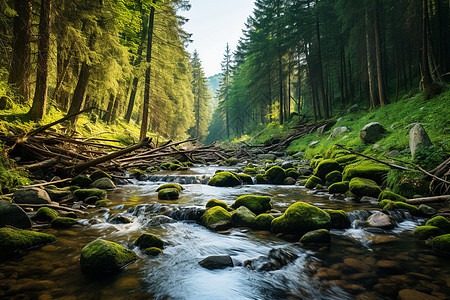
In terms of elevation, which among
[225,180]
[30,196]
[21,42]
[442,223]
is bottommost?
[442,223]

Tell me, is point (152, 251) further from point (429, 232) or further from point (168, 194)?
point (429, 232)

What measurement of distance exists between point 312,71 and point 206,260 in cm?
2428

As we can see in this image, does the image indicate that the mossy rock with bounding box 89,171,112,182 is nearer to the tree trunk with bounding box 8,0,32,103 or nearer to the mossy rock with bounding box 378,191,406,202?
the tree trunk with bounding box 8,0,32,103

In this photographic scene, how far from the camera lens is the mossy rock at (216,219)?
4266 mm

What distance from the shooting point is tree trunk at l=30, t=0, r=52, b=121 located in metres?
8.16

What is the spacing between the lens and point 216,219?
437 centimetres

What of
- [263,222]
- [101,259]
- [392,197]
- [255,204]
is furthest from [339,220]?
[101,259]

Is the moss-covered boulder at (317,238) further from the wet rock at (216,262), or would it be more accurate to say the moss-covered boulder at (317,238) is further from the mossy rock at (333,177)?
the mossy rock at (333,177)

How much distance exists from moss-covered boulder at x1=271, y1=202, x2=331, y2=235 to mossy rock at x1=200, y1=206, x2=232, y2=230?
945mm

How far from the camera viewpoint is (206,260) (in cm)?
291

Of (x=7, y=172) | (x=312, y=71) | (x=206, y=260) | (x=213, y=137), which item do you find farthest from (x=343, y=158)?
(x=213, y=137)

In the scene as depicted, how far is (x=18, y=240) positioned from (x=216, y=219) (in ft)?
9.74

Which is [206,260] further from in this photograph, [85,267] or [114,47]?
[114,47]

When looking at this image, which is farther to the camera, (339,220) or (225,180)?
(225,180)
